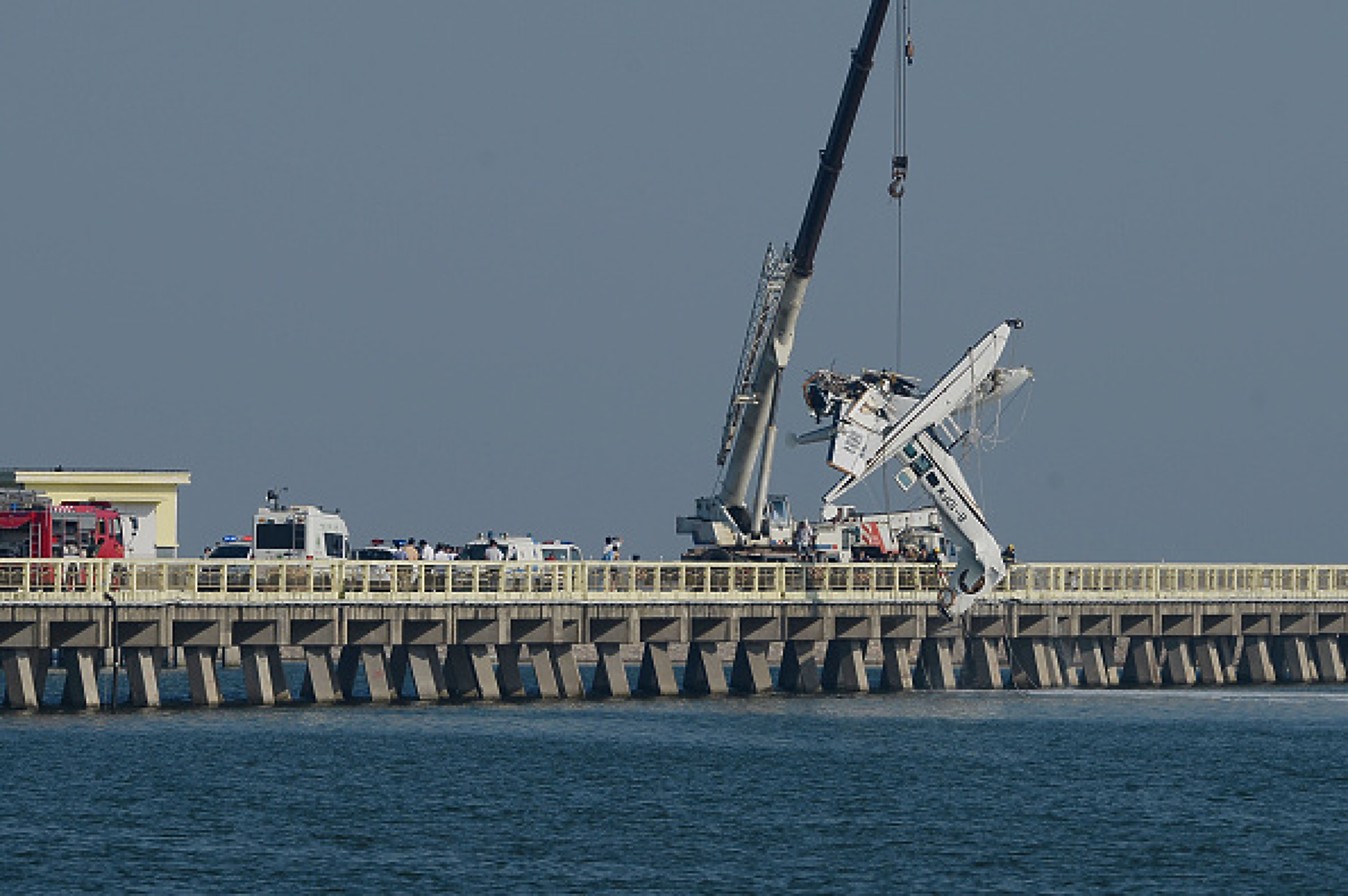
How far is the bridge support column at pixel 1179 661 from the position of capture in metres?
96.1

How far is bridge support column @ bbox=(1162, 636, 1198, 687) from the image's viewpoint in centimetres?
9606

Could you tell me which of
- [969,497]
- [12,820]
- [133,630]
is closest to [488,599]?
[133,630]

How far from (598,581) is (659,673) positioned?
4.74 meters

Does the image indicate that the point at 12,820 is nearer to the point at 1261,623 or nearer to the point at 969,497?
the point at 969,497

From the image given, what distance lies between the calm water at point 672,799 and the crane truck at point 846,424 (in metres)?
7.16

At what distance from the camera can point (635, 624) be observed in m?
81.3

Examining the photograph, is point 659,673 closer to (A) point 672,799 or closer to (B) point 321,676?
(B) point 321,676

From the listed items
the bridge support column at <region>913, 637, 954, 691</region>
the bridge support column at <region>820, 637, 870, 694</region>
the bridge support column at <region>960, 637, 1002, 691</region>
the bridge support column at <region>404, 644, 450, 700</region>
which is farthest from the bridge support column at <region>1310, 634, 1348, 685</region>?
the bridge support column at <region>404, 644, 450, 700</region>

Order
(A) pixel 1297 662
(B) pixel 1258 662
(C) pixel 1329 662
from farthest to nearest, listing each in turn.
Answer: (C) pixel 1329 662 < (A) pixel 1297 662 < (B) pixel 1258 662

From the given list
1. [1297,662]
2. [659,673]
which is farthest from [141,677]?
[1297,662]

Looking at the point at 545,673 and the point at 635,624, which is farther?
the point at 545,673

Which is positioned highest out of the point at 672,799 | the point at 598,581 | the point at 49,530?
the point at 49,530

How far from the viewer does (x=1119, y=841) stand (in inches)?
2186

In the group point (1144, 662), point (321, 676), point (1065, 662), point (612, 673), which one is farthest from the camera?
point (1144, 662)
